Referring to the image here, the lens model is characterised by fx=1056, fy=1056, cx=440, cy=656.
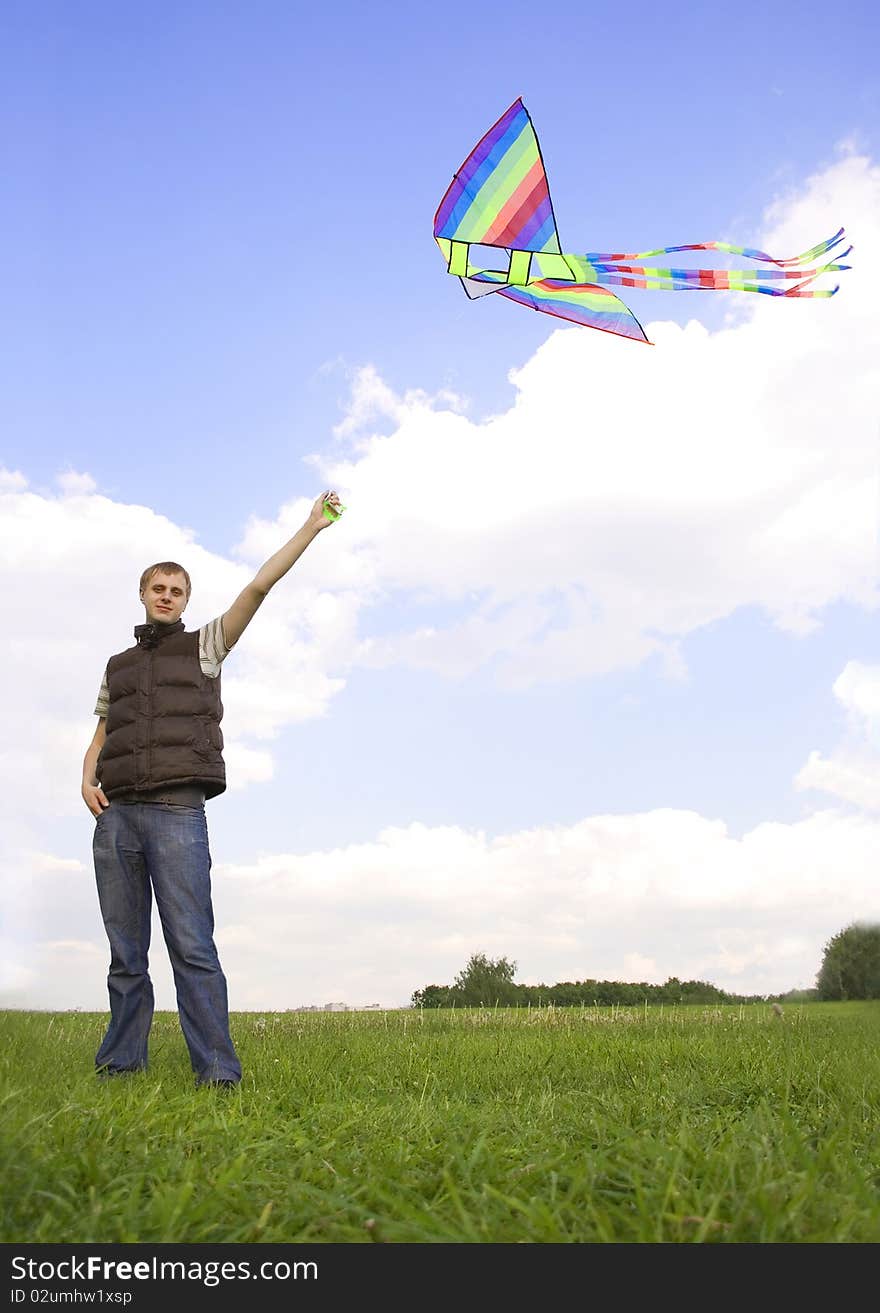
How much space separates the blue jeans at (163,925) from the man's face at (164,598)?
0.97 metres

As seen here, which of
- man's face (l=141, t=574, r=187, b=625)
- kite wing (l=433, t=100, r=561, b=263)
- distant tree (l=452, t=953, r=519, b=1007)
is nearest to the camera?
kite wing (l=433, t=100, r=561, b=263)

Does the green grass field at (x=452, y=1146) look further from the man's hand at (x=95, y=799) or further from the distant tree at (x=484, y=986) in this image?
the distant tree at (x=484, y=986)

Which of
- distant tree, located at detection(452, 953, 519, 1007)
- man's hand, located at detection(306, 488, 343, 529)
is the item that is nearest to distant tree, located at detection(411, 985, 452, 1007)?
distant tree, located at detection(452, 953, 519, 1007)

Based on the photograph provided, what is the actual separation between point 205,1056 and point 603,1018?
233 inches

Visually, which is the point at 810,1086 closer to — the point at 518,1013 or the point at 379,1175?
the point at 379,1175

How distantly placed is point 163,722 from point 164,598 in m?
0.68

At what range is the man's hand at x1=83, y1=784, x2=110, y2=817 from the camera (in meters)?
5.43

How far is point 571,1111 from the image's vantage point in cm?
412

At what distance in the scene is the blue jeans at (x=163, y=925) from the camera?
503cm

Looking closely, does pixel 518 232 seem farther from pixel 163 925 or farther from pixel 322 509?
pixel 163 925

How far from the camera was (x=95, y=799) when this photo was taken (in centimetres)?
546

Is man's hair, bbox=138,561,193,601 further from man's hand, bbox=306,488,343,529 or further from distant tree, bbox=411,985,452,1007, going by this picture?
distant tree, bbox=411,985,452,1007
